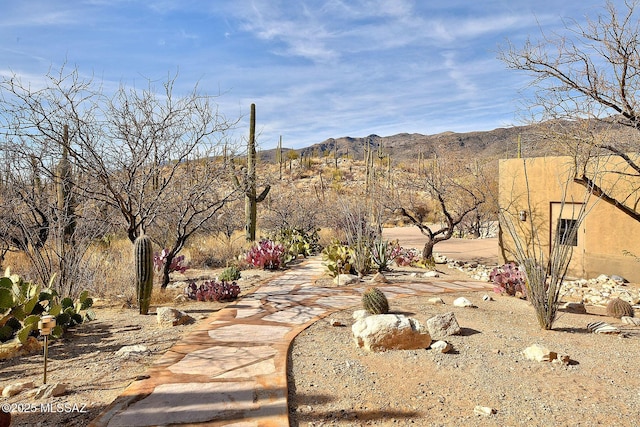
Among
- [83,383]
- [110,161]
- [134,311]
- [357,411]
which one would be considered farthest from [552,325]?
[110,161]

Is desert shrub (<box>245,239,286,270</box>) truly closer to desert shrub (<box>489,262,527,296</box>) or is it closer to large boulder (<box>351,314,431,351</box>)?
desert shrub (<box>489,262,527,296</box>)

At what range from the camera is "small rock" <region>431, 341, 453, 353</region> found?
4312mm

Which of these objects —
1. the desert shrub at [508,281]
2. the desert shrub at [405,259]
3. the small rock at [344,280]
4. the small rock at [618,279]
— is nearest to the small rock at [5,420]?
the small rock at [344,280]

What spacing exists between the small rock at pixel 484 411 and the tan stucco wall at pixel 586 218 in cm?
630

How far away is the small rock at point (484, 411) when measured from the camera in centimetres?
309

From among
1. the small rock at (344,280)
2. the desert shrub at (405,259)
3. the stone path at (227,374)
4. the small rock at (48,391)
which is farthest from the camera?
the desert shrub at (405,259)

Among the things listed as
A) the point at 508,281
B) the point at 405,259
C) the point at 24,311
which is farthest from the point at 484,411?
the point at 405,259

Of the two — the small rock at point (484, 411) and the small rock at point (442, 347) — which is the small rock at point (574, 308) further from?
the small rock at point (484, 411)

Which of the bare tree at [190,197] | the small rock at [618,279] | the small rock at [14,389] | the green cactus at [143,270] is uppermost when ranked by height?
the bare tree at [190,197]

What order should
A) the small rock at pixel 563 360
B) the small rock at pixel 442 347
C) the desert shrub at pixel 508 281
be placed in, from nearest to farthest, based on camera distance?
1. the small rock at pixel 563 360
2. the small rock at pixel 442 347
3. the desert shrub at pixel 508 281

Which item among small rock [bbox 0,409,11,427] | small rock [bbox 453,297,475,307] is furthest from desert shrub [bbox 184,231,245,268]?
small rock [bbox 0,409,11,427]

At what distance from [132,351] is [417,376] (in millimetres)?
2744

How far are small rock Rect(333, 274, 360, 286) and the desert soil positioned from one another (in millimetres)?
2903

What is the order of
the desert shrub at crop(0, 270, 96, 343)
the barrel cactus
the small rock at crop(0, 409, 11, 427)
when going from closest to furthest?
the small rock at crop(0, 409, 11, 427) → the desert shrub at crop(0, 270, 96, 343) → the barrel cactus
